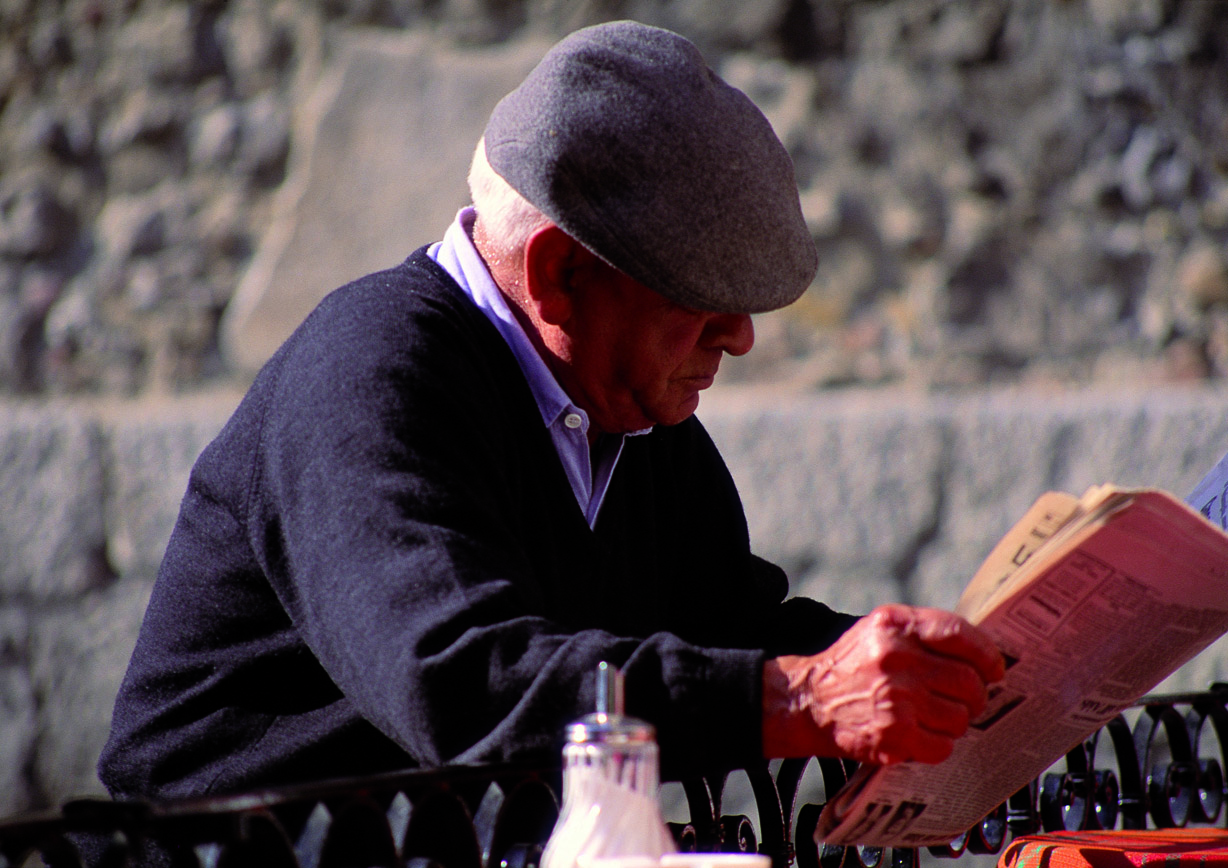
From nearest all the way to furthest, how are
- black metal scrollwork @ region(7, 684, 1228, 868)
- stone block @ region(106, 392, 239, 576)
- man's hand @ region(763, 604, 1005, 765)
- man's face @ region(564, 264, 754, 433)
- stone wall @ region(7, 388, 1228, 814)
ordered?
black metal scrollwork @ region(7, 684, 1228, 868), man's hand @ region(763, 604, 1005, 765), man's face @ region(564, 264, 754, 433), stone wall @ region(7, 388, 1228, 814), stone block @ region(106, 392, 239, 576)

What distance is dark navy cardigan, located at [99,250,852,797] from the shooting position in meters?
1.05

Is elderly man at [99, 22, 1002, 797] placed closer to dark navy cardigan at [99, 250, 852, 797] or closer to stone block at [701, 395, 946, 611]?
dark navy cardigan at [99, 250, 852, 797]

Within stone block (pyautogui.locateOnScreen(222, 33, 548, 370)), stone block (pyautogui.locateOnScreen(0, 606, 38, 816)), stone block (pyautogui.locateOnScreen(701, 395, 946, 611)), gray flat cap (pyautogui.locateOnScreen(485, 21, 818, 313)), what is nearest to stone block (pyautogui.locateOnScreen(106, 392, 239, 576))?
stone block (pyautogui.locateOnScreen(222, 33, 548, 370))

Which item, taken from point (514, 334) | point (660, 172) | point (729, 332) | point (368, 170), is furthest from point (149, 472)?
point (660, 172)

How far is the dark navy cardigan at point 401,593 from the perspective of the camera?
1.05 metres

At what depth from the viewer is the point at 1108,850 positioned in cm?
143

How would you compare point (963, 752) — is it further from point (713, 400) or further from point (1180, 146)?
point (1180, 146)

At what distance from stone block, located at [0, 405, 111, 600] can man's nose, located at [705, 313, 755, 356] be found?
1.93 m

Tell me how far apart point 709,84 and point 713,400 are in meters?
1.53

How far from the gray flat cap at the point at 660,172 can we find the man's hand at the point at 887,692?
0.45 meters

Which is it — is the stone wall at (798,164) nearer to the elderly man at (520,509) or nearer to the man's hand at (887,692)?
the elderly man at (520,509)

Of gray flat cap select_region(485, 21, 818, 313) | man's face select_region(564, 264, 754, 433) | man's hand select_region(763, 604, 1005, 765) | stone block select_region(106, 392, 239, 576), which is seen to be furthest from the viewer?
stone block select_region(106, 392, 239, 576)

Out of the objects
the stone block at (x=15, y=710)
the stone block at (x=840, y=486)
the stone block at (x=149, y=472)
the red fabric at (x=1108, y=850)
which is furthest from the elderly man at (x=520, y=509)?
the stone block at (x=15, y=710)

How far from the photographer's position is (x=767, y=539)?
2.84 m
